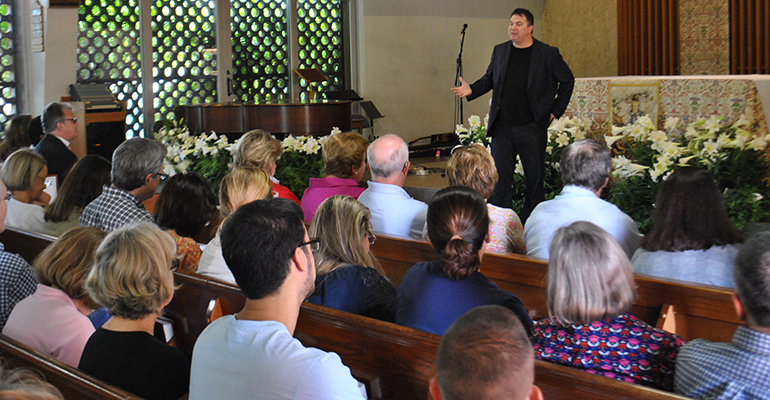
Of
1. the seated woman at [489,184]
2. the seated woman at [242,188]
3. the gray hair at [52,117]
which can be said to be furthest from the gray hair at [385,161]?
the gray hair at [52,117]

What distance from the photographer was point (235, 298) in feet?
6.63

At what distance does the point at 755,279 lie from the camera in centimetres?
134

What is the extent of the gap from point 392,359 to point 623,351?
0.53 meters

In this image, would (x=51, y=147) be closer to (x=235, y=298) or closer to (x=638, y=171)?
(x=235, y=298)

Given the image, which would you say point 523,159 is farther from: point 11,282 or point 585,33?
point 585,33

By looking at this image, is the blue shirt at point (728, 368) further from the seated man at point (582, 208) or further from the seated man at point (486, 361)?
the seated man at point (582, 208)

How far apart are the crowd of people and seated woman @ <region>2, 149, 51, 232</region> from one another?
92cm

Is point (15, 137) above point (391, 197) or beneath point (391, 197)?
above

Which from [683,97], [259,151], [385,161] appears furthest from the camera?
[683,97]

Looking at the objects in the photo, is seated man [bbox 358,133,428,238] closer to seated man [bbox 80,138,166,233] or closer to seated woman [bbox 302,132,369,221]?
seated woman [bbox 302,132,369,221]

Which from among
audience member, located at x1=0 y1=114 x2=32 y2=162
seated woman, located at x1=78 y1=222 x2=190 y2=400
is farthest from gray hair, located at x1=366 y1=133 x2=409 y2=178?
audience member, located at x1=0 y1=114 x2=32 y2=162

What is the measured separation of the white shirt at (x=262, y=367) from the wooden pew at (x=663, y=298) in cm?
97

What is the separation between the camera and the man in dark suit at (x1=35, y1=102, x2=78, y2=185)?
4.66 metres

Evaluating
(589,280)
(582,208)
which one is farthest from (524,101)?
(589,280)
